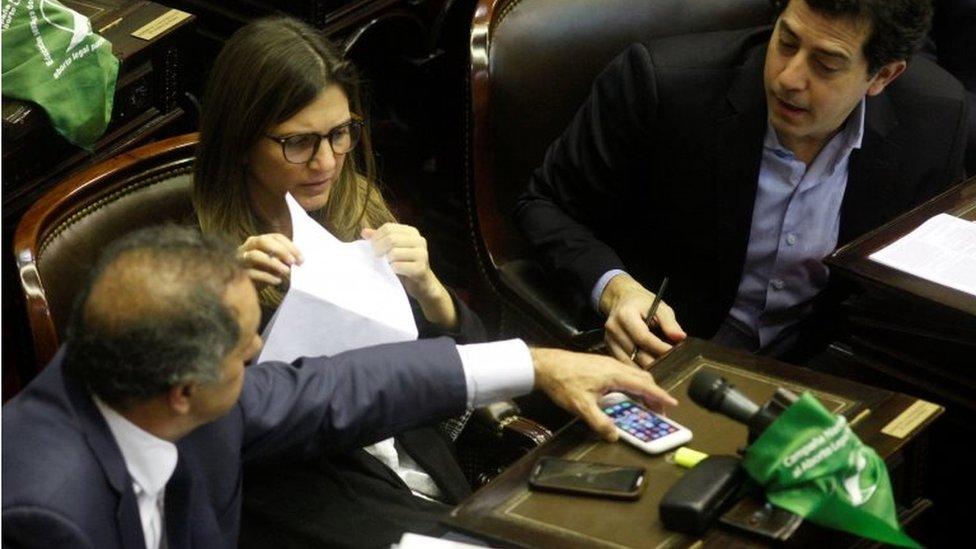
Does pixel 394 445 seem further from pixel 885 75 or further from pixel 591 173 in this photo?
pixel 885 75

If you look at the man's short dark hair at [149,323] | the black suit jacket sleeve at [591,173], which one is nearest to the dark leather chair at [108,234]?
the black suit jacket sleeve at [591,173]

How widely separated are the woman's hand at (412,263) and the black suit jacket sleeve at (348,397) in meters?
0.18

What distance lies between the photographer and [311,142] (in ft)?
6.83

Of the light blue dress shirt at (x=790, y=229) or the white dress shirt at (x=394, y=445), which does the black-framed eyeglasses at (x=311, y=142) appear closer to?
the white dress shirt at (x=394, y=445)

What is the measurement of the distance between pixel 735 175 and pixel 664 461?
0.82 metres

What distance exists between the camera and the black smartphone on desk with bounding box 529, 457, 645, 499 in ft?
5.20

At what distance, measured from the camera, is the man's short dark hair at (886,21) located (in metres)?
2.15

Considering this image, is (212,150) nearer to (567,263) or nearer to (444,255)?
(567,263)

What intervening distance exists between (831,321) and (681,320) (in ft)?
0.81

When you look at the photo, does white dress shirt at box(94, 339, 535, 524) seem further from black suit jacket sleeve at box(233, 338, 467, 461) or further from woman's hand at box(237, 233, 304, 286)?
woman's hand at box(237, 233, 304, 286)

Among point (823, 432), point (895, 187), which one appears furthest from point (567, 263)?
point (823, 432)

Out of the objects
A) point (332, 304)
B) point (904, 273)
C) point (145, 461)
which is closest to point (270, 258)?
point (332, 304)

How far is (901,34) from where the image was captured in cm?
218

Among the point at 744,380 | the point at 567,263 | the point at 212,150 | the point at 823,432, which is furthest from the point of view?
the point at 567,263
